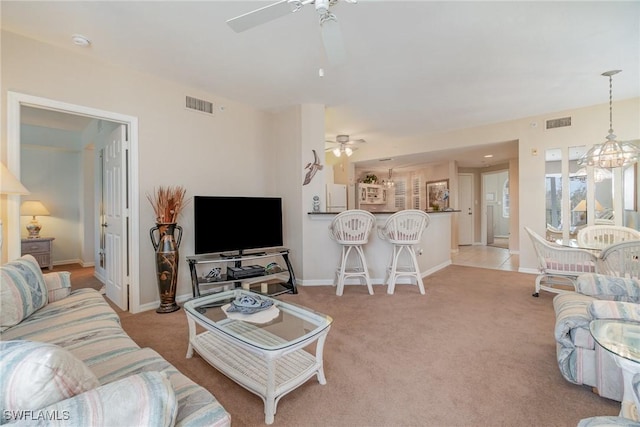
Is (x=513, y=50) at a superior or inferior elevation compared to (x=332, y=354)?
superior

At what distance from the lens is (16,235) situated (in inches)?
93.6

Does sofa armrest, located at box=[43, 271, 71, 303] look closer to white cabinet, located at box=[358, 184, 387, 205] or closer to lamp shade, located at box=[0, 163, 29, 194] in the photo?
lamp shade, located at box=[0, 163, 29, 194]

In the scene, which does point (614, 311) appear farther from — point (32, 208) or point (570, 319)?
point (32, 208)

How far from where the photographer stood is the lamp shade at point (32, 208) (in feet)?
16.0

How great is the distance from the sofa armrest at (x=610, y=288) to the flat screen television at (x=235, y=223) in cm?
303

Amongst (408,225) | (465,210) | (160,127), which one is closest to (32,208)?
(160,127)

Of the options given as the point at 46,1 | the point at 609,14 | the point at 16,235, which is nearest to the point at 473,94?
the point at 609,14

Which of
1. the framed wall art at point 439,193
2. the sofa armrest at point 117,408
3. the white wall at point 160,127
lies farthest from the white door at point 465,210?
the sofa armrest at point 117,408

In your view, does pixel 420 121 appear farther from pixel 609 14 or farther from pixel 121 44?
pixel 121 44

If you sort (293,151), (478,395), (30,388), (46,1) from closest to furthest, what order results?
(30,388) → (478,395) → (46,1) → (293,151)

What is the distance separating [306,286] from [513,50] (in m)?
3.50

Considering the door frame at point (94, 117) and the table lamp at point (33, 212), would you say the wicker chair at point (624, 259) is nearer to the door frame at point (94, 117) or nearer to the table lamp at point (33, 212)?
the door frame at point (94, 117)

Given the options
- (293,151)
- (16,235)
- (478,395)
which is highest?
(293,151)

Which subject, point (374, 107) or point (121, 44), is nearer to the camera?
point (121, 44)
